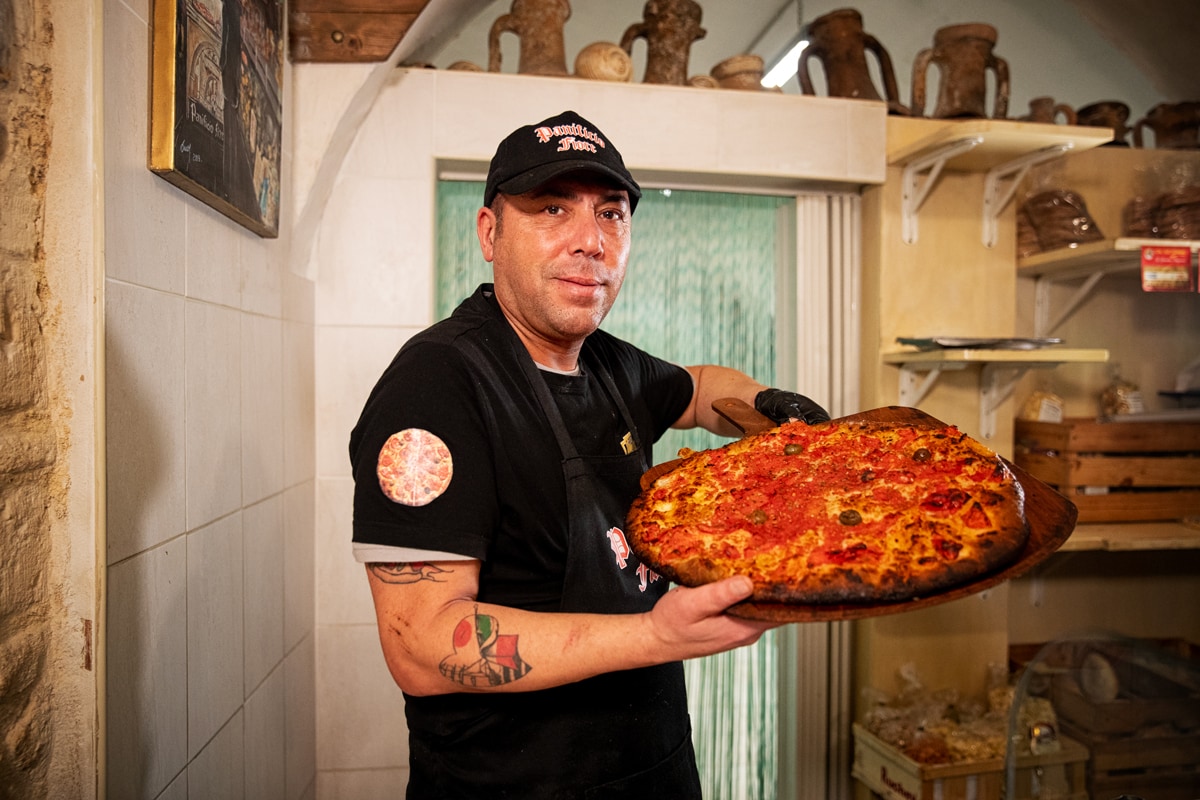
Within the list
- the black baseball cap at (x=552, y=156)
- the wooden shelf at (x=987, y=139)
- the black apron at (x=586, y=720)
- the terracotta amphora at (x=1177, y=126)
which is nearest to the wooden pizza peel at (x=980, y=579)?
the black apron at (x=586, y=720)

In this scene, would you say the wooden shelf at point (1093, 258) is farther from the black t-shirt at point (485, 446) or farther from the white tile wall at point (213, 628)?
the white tile wall at point (213, 628)

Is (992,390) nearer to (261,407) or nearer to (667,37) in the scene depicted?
(667,37)

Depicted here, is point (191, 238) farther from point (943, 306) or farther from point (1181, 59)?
point (1181, 59)

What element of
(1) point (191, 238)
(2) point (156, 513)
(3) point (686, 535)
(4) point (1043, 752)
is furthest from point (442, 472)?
(4) point (1043, 752)

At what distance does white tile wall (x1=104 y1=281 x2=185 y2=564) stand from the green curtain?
133 centimetres

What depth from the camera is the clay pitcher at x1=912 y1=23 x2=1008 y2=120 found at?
262 cm

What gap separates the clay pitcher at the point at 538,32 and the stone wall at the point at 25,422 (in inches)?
62.1

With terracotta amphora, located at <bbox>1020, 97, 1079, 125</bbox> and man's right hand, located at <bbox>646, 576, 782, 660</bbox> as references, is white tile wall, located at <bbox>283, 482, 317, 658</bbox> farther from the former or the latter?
terracotta amphora, located at <bbox>1020, 97, 1079, 125</bbox>

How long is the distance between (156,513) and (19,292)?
430 millimetres

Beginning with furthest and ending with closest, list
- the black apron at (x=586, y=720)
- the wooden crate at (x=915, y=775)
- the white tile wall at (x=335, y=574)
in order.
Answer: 1. the white tile wall at (x=335, y=574)
2. the wooden crate at (x=915, y=775)
3. the black apron at (x=586, y=720)

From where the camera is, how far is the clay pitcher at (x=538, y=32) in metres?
2.47

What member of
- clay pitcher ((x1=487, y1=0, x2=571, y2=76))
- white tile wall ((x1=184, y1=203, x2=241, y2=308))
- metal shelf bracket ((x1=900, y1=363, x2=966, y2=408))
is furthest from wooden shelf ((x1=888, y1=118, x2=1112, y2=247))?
white tile wall ((x1=184, y1=203, x2=241, y2=308))

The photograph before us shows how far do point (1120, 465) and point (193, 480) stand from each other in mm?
2789

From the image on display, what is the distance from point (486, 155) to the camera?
2.44 m
